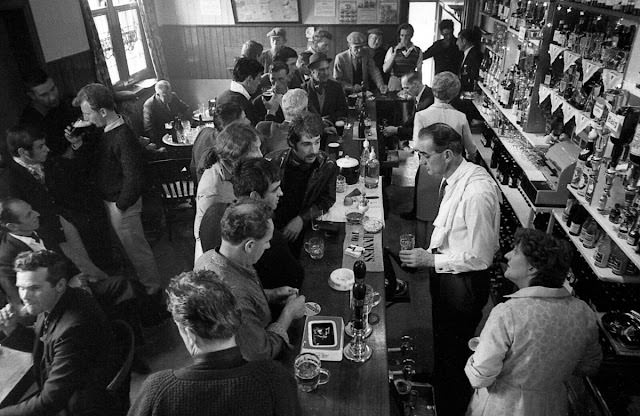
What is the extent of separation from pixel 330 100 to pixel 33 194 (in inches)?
122

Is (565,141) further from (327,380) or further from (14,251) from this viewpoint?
(14,251)

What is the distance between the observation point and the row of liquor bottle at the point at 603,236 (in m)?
2.75

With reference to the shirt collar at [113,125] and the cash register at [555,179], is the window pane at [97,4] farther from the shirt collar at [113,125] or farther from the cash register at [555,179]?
the cash register at [555,179]

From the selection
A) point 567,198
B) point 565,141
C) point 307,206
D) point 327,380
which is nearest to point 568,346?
point 327,380

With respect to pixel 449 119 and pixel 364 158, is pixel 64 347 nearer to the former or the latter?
pixel 364 158

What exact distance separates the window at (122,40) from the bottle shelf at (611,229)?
5.81m

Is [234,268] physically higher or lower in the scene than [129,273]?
higher

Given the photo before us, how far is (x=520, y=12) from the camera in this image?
17.4ft

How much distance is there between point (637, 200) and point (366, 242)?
163 cm

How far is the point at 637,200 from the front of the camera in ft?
9.08

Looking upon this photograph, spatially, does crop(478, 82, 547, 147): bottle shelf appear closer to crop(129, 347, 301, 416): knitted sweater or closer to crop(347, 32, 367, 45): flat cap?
crop(347, 32, 367, 45): flat cap

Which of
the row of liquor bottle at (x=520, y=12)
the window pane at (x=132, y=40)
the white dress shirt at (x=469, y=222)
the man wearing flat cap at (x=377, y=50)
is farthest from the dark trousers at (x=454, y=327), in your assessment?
the window pane at (x=132, y=40)

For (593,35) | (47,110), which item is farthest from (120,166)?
(593,35)

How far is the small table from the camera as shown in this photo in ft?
7.29
